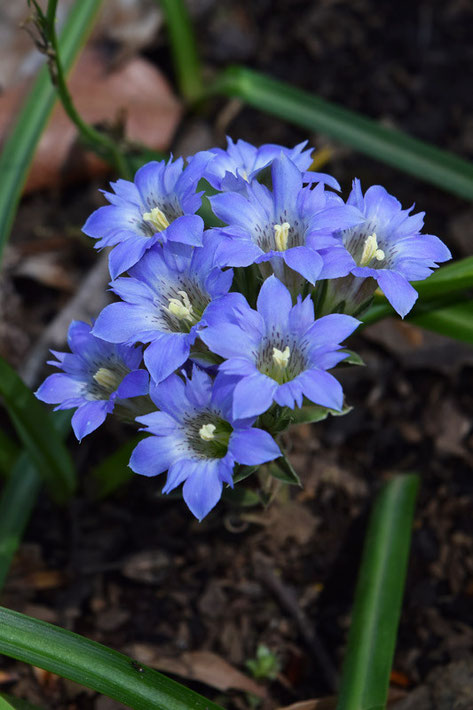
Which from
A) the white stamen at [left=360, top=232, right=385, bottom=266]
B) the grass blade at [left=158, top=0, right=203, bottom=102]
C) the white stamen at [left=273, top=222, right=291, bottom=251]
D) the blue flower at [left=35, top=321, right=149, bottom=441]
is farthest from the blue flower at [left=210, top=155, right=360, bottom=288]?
the grass blade at [left=158, top=0, right=203, bottom=102]

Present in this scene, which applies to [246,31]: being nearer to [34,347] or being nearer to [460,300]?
[34,347]

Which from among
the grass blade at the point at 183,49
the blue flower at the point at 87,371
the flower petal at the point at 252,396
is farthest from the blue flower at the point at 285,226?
the grass blade at the point at 183,49

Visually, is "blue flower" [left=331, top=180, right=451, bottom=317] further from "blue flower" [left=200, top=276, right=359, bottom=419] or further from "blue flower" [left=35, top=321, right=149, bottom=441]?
"blue flower" [left=35, top=321, right=149, bottom=441]

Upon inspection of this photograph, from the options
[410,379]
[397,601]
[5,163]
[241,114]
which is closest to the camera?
[397,601]

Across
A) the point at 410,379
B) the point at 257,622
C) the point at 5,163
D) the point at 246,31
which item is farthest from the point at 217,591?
the point at 246,31

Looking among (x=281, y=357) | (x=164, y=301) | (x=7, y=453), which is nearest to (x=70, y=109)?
(x=164, y=301)

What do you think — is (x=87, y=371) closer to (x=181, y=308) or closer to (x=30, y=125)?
(x=181, y=308)

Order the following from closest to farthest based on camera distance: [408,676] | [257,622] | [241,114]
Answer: [408,676] → [257,622] → [241,114]
